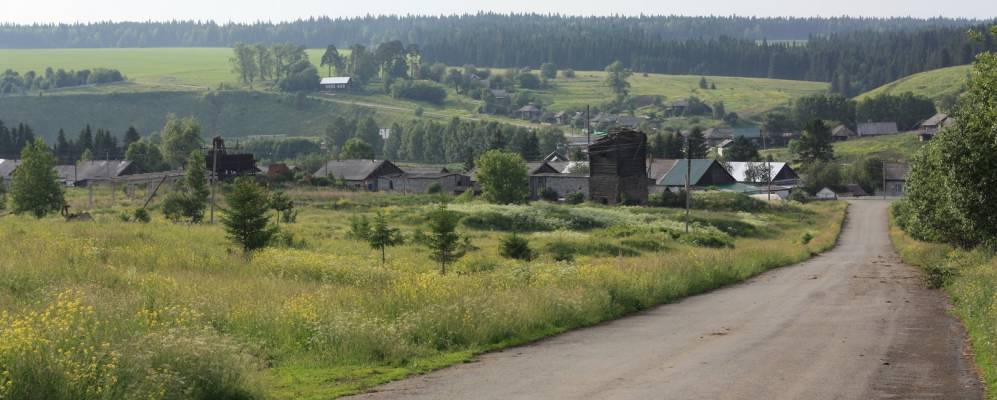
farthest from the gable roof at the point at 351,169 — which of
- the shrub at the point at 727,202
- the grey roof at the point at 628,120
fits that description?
the grey roof at the point at 628,120

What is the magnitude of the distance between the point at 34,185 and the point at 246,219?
1022 inches

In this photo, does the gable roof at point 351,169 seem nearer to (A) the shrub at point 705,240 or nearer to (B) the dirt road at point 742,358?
(A) the shrub at point 705,240

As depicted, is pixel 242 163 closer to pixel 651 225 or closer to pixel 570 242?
pixel 651 225

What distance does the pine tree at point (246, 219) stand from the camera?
37938 millimetres

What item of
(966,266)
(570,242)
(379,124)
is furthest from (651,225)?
(379,124)

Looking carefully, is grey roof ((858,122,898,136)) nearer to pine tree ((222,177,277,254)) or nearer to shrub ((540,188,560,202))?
shrub ((540,188,560,202))

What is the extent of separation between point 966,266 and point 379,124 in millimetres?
159971

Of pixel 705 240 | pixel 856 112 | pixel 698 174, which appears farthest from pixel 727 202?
pixel 856 112

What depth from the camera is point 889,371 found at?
17781mm

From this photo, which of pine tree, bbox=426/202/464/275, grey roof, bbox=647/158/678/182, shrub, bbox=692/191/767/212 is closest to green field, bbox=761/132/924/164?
grey roof, bbox=647/158/678/182

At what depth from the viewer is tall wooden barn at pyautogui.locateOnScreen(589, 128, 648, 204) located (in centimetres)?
9275

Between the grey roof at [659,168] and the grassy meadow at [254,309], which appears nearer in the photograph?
the grassy meadow at [254,309]

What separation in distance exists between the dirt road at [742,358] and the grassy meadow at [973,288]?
321 millimetres

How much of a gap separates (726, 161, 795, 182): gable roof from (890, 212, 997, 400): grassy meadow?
63947 mm
